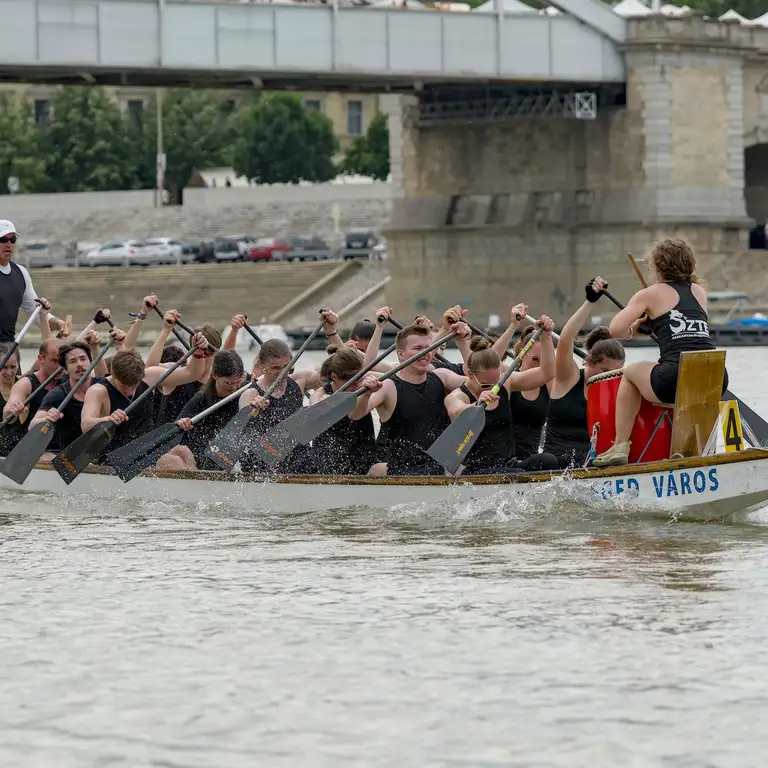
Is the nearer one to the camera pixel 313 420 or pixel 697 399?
pixel 697 399

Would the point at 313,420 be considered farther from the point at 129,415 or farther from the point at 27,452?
the point at 27,452

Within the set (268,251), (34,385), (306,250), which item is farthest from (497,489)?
(306,250)

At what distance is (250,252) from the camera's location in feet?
214

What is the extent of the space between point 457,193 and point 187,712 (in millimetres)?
48173

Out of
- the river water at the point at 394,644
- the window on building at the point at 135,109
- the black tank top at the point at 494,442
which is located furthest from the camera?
the window on building at the point at 135,109

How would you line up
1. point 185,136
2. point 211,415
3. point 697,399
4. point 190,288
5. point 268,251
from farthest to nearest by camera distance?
point 185,136
point 268,251
point 190,288
point 211,415
point 697,399

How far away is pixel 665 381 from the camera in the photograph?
1171cm

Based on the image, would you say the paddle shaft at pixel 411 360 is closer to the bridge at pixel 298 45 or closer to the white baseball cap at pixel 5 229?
the white baseball cap at pixel 5 229

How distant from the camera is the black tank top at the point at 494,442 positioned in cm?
1298

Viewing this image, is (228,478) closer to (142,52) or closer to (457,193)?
(142,52)

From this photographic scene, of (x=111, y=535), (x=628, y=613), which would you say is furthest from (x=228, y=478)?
(x=628, y=613)

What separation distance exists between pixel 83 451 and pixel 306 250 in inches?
2006

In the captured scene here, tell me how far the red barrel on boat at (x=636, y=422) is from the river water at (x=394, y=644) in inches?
16.9

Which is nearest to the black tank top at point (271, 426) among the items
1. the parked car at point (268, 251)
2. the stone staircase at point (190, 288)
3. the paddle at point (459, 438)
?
the paddle at point (459, 438)
